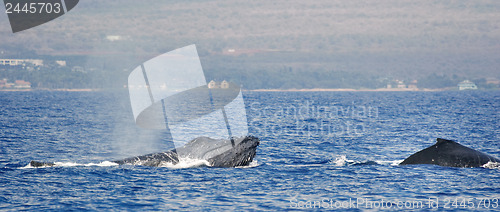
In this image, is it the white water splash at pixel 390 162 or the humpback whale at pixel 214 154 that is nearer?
the humpback whale at pixel 214 154

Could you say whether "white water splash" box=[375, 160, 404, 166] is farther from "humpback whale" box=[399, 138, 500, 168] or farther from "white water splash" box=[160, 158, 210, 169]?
"white water splash" box=[160, 158, 210, 169]

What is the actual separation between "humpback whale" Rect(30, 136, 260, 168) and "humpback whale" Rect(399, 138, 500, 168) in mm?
8896

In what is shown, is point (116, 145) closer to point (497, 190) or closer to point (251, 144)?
point (251, 144)

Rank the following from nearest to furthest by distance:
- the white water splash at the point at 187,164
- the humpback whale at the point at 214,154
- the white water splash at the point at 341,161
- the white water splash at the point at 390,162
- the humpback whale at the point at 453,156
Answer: the humpback whale at the point at 214,154
the white water splash at the point at 187,164
the humpback whale at the point at 453,156
the white water splash at the point at 390,162
the white water splash at the point at 341,161

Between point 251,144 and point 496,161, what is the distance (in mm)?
12044

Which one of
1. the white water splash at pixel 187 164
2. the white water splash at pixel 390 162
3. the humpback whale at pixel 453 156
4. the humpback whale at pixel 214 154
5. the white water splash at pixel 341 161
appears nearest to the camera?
the humpback whale at pixel 214 154

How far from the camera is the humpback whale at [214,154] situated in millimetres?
25953

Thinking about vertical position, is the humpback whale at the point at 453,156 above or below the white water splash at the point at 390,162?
above

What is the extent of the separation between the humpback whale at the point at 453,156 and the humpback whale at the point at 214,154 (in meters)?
8.90

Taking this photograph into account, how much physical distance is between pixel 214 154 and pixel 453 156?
37.9 ft

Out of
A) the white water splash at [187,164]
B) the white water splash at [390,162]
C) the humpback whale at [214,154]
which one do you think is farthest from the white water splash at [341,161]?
the white water splash at [187,164]

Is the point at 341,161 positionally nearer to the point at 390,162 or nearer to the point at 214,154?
the point at 390,162

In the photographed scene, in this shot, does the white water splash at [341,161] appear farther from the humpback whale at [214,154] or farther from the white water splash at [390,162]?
the humpback whale at [214,154]

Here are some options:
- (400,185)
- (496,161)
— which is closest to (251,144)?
(400,185)
